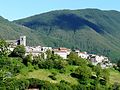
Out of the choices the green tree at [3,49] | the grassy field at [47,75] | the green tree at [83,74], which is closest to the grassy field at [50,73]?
the grassy field at [47,75]

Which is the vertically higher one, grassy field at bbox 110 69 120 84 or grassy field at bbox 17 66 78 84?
grassy field at bbox 17 66 78 84

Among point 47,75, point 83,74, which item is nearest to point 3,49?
point 47,75

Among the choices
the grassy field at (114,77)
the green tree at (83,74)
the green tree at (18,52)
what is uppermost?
the green tree at (18,52)

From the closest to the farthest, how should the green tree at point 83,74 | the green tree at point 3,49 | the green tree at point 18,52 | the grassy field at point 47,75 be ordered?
the green tree at point 3,49
the grassy field at point 47,75
the green tree at point 83,74
the green tree at point 18,52

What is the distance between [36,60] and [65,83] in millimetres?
10678

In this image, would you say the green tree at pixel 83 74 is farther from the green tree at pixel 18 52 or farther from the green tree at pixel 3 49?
the green tree at pixel 3 49

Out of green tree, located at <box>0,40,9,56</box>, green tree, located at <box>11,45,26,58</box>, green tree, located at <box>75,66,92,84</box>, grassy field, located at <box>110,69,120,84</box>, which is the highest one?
green tree, located at <box>0,40,9,56</box>

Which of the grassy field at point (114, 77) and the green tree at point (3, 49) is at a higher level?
the green tree at point (3, 49)

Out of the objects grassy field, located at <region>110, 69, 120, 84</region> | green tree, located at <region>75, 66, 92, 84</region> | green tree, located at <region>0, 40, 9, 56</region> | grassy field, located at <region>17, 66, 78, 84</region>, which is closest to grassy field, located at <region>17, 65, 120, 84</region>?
grassy field, located at <region>17, 66, 78, 84</region>

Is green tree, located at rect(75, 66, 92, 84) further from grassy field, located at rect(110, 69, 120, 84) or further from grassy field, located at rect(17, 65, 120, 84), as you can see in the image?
grassy field, located at rect(110, 69, 120, 84)

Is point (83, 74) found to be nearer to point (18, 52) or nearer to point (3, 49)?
point (18, 52)

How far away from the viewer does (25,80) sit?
3401 inches

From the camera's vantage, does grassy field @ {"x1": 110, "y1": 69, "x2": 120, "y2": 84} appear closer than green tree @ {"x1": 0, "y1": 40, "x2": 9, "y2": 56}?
No

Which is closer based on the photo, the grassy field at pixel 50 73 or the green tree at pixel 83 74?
the grassy field at pixel 50 73
